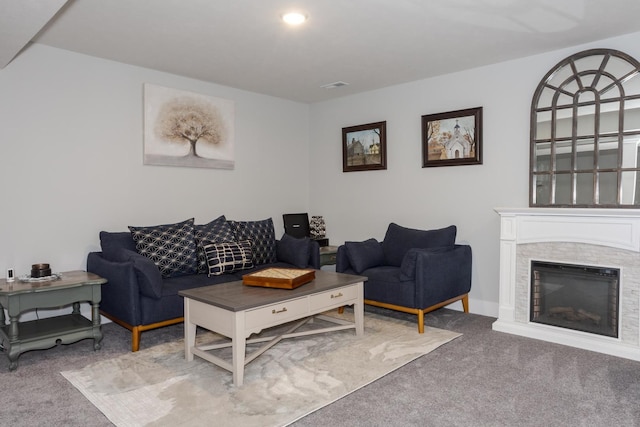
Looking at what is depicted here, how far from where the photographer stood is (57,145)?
12.7 feet

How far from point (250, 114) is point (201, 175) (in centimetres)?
102

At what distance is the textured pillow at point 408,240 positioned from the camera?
434 cm

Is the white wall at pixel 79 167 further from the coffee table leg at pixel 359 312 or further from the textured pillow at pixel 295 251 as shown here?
the coffee table leg at pixel 359 312

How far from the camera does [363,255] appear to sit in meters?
4.42

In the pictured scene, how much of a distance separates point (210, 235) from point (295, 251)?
0.88m

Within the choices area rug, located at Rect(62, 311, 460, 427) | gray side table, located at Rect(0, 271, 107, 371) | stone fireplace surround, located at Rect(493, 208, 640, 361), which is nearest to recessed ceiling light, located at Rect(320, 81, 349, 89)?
stone fireplace surround, located at Rect(493, 208, 640, 361)

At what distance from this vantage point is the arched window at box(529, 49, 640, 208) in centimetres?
360

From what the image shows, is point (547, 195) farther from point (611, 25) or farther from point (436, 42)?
point (436, 42)

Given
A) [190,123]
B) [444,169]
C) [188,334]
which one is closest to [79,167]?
[190,123]

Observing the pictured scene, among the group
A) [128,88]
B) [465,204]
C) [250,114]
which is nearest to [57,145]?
[128,88]

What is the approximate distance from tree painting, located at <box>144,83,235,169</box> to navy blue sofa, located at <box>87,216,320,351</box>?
774mm

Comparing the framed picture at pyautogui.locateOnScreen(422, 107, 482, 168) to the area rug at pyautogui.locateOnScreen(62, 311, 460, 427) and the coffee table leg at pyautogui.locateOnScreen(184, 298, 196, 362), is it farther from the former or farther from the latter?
the coffee table leg at pyautogui.locateOnScreen(184, 298, 196, 362)

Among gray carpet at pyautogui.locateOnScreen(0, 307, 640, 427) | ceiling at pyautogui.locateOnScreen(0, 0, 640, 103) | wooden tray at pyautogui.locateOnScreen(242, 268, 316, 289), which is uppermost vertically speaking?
ceiling at pyautogui.locateOnScreen(0, 0, 640, 103)

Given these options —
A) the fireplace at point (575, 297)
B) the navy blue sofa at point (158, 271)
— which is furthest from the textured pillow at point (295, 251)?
the fireplace at point (575, 297)
